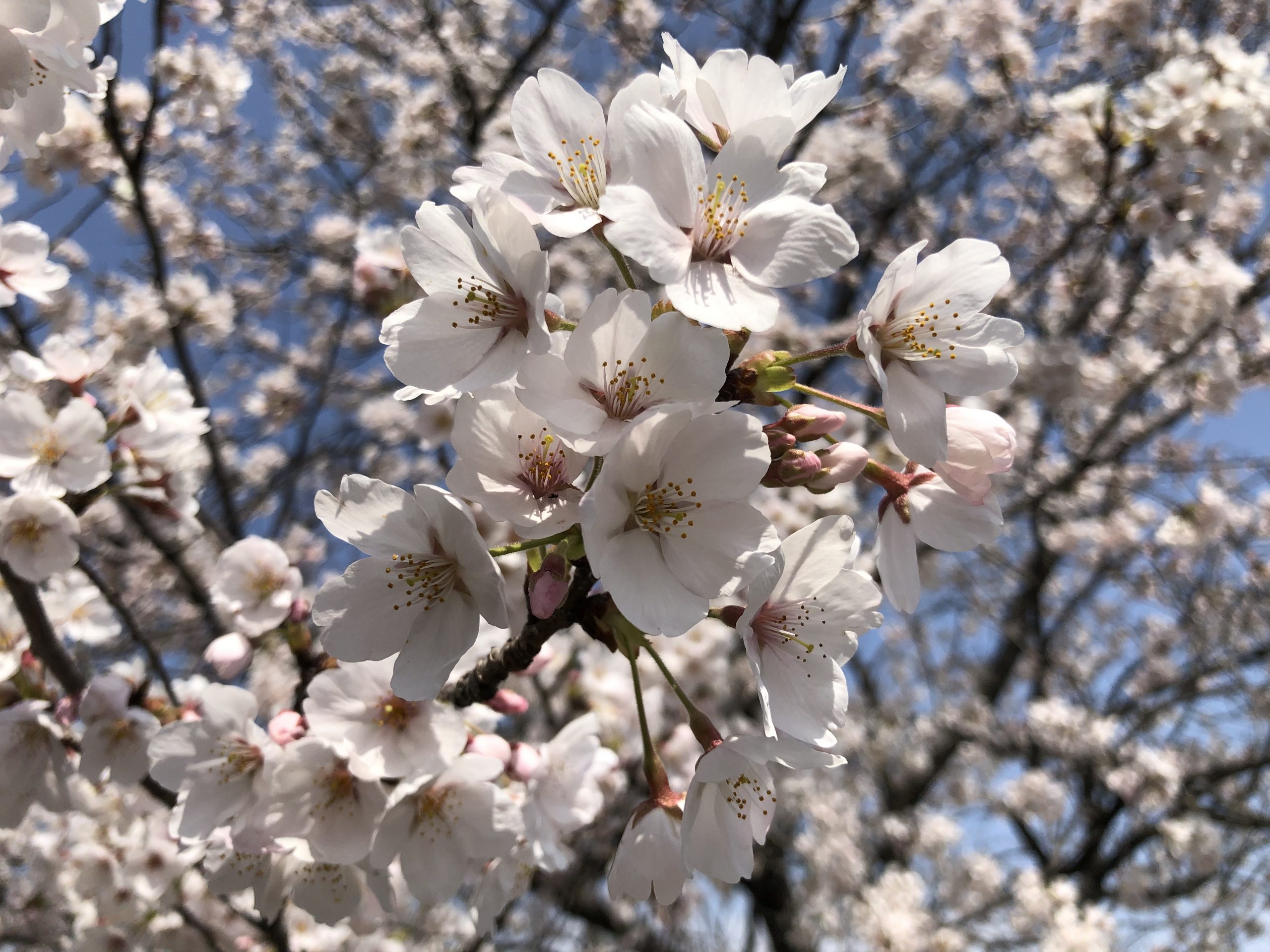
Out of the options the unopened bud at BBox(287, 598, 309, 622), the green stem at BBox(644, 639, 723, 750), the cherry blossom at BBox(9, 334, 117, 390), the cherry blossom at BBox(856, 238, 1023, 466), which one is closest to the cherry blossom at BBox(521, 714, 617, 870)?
the green stem at BBox(644, 639, 723, 750)

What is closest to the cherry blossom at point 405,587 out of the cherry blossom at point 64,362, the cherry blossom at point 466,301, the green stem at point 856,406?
the cherry blossom at point 466,301

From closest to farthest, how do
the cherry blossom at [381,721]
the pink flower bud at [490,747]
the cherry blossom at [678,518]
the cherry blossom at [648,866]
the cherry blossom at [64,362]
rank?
the cherry blossom at [678,518], the cherry blossom at [648,866], the cherry blossom at [381,721], the pink flower bud at [490,747], the cherry blossom at [64,362]

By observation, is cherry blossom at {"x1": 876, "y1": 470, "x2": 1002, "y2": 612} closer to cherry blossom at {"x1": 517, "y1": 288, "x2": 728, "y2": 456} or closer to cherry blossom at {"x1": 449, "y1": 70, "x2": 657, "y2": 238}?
cherry blossom at {"x1": 517, "y1": 288, "x2": 728, "y2": 456}

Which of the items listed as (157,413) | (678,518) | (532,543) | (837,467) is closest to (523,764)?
(532,543)

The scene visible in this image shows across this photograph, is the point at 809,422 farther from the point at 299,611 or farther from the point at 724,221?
the point at 299,611

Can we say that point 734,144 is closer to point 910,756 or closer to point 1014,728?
point 1014,728

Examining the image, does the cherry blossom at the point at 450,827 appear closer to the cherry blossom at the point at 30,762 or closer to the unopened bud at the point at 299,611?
the unopened bud at the point at 299,611

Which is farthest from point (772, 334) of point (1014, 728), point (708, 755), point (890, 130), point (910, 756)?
point (708, 755)
